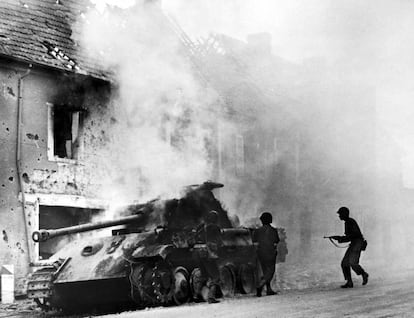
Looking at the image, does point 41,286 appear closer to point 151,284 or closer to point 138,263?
point 138,263

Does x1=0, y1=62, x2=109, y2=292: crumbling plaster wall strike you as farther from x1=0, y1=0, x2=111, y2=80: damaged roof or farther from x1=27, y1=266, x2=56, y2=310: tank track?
x1=27, y1=266, x2=56, y2=310: tank track

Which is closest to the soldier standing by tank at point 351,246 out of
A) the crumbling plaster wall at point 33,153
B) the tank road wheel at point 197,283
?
the tank road wheel at point 197,283

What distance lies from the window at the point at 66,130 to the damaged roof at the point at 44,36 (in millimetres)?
1094

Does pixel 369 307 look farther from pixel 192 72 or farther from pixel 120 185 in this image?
pixel 192 72

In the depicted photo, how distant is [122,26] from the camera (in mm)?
21062

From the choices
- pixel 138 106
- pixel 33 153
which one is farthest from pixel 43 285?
pixel 138 106


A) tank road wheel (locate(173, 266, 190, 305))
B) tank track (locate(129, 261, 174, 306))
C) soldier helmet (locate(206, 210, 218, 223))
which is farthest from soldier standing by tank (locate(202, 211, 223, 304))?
tank track (locate(129, 261, 174, 306))

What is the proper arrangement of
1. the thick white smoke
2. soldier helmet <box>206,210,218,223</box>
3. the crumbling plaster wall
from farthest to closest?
the thick white smoke → the crumbling plaster wall → soldier helmet <box>206,210,218,223</box>

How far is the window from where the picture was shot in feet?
65.0

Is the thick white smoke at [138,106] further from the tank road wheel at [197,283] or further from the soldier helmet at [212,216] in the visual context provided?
the tank road wheel at [197,283]

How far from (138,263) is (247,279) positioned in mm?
3696

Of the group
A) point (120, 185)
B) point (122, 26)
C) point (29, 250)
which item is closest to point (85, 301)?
point (29, 250)

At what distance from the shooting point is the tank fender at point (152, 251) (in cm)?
1353

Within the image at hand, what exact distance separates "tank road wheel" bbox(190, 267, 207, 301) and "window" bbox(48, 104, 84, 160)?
253 inches
